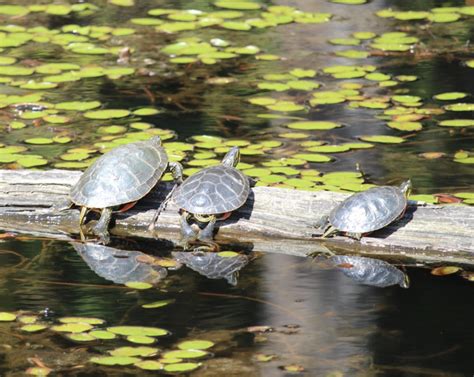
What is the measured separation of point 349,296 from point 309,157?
1819mm

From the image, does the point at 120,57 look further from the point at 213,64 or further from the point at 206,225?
the point at 206,225

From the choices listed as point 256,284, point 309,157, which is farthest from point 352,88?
point 256,284

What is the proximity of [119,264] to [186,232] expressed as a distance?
16.0 inches

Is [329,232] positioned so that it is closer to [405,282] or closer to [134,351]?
[405,282]

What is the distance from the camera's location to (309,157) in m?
6.91

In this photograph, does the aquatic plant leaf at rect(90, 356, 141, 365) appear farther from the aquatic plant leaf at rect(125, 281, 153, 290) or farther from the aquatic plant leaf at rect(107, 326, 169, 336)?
the aquatic plant leaf at rect(125, 281, 153, 290)

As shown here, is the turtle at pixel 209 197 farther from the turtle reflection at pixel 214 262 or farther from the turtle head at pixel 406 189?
the turtle head at pixel 406 189

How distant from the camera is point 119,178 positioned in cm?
598

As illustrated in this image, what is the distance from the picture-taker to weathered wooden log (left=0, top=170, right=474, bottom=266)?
5.53 metres

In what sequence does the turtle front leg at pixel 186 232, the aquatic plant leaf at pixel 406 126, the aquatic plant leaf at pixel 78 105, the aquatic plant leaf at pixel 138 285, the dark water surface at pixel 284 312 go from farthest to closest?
the aquatic plant leaf at pixel 78 105
the aquatic plant leaf at pixel 406 126
the turtle front leg at pixel 186 232
the aquatic plant leaf at pixel 138 285
the dark water surface at pixel 284 312

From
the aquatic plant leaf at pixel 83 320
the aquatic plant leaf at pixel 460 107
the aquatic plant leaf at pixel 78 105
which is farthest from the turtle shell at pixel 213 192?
the aquatic plant leaf at pixel 460 107

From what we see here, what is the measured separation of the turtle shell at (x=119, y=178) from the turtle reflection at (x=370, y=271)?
1.02m

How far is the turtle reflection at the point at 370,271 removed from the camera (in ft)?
17.7

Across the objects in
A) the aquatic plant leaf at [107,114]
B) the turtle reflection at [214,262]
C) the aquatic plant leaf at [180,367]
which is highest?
the aquatic plant leaf at [180,367]
